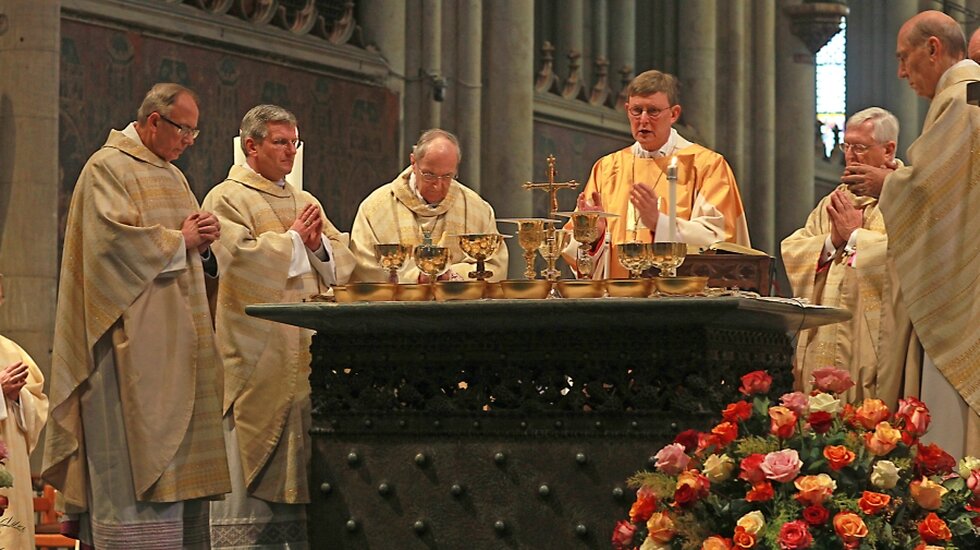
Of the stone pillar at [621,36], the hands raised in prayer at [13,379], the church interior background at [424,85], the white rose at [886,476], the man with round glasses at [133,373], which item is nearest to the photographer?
the white rose at [886,476]

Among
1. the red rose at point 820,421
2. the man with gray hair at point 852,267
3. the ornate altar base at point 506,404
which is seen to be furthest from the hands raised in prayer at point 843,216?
the red rose at point 820,421

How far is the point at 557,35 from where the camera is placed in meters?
18.2

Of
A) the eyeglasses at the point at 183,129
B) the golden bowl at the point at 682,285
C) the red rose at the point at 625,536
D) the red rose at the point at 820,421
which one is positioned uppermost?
the eyeglasses at the point at 183,129

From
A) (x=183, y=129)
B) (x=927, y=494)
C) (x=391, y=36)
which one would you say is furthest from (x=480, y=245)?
(x=391, y=36)

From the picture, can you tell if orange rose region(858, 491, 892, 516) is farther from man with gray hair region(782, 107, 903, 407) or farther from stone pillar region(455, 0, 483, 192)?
stone pillar region(455, 0, 483, 192)

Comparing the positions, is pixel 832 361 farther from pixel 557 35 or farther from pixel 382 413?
pixel 557 35

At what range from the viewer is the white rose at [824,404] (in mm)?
4816

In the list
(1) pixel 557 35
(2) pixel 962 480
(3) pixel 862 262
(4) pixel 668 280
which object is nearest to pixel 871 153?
(3) pixel 862 262

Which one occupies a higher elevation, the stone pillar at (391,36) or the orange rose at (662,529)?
the stone pillar at (391,36)

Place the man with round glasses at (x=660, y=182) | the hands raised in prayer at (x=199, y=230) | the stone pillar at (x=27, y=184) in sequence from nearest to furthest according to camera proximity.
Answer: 1. the hands raised in prayer at (x=199, y=230)
2. the man with round glasses at (x=660, y=182)
3. the stone pillar at (x=27, y=184)

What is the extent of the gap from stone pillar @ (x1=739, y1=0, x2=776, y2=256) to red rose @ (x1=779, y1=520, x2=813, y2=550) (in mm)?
14579

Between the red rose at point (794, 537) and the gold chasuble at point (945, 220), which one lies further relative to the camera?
the gold chasuble at point (945, 220)

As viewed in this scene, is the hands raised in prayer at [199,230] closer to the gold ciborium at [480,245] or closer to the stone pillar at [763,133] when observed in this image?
the gold ciborium at [480,245]

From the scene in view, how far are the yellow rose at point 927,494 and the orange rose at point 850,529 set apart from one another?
0.86 feet
